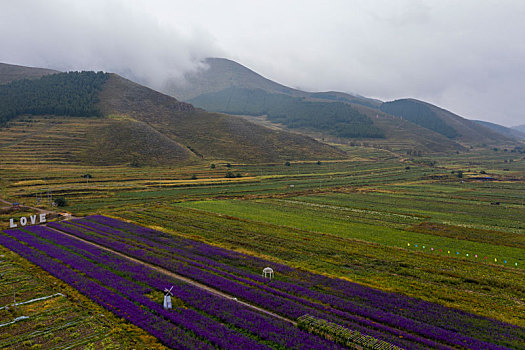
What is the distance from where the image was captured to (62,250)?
37.4 meters

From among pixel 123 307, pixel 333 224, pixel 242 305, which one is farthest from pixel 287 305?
pixel 333 224

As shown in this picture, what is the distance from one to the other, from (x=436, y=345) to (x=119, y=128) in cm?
16834

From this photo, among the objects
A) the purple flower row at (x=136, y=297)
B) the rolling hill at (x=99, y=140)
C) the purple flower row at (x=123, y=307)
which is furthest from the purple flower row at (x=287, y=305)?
the rolling hill at (x=99, y=140)

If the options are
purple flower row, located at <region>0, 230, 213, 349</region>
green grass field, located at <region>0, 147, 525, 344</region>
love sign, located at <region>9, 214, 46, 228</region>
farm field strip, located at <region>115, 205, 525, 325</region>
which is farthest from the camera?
love sign, located at <region>9, 214, 46, 228</region>

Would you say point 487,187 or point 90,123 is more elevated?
point 90,123

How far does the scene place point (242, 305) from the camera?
2408 centimetres

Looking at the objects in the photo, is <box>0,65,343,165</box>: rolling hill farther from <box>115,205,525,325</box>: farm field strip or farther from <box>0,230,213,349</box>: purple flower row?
<box>0,230,213,349</box>: purple flower row

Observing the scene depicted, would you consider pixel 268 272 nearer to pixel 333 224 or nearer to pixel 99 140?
pixel 333 224

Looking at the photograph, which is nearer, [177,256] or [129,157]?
[177,256]

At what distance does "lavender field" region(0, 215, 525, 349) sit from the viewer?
64.1 feet

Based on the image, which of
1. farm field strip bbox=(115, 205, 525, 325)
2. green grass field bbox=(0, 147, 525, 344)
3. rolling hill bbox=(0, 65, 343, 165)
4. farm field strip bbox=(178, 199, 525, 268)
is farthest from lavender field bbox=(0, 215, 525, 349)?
rolling hill bbox=(0, 65, 343, 165)

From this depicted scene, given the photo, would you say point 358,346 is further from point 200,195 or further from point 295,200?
point 200,195

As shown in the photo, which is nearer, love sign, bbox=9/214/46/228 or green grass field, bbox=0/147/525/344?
green grass field, bbox=0/147/525/344

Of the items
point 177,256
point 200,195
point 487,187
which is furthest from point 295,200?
point 487,187
